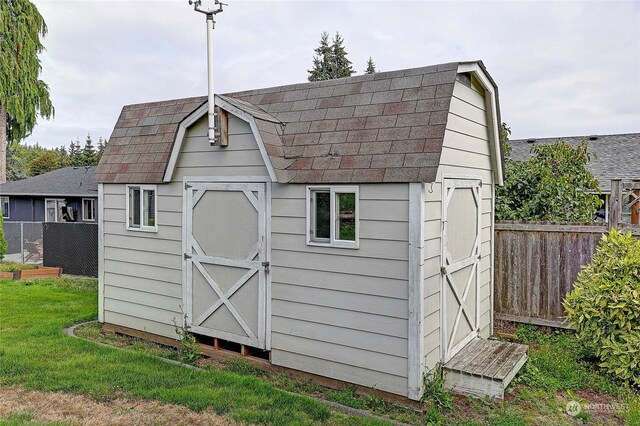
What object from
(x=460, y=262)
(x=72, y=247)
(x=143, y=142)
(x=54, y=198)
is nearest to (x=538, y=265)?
(x=460, y=262)

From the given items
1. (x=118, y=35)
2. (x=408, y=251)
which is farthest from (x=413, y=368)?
(x=118, y=35)

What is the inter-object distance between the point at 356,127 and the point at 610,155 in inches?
672

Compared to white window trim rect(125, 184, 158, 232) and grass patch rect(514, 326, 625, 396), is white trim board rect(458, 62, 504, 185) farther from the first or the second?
white window trim rect(125, 184, 158, 232)

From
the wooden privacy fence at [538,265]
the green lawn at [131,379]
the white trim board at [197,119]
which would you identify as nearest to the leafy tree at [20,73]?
the green lawn at [131,379]

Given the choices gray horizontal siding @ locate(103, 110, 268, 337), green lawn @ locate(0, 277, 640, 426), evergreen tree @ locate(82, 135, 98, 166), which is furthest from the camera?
evergreen tree @ locate(82, 135, 98, 166)

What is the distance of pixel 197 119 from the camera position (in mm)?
5617

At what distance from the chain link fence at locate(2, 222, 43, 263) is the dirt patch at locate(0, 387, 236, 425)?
11.6 m

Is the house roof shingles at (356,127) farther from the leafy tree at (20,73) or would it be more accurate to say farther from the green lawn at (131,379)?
the leafy tree at (20,73)

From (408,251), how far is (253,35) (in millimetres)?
7754

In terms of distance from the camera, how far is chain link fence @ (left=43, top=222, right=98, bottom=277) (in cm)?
1178

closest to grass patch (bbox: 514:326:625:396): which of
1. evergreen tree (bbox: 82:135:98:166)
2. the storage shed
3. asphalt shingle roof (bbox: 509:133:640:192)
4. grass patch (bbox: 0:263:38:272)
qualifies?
the storage shed

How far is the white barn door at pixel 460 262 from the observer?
4879 mm

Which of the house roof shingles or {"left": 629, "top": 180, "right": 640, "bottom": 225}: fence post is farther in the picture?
{"left": 629, "top": 180, "right": 640, "bottom": 225}: fence post

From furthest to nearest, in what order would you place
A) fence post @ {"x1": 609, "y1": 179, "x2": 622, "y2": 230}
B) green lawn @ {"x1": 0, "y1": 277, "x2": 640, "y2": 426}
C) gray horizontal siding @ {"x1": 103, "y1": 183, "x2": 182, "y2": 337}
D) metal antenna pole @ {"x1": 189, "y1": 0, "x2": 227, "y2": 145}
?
1. gray horizontal siding @ {"x1": 103, "y1": 183, "x2": 182, "y2": 337}
2. fence post @ {"x1": 609, "y1": 179, "x2": 622, "y2": 230}
3. metal antenna pole @ {"x1": 189, "y1": 0, "x2": 227, "y2": 145}
4. green lawn @ {"x1": 0, "y1": 277, "x2": 640, "y2": 426}
